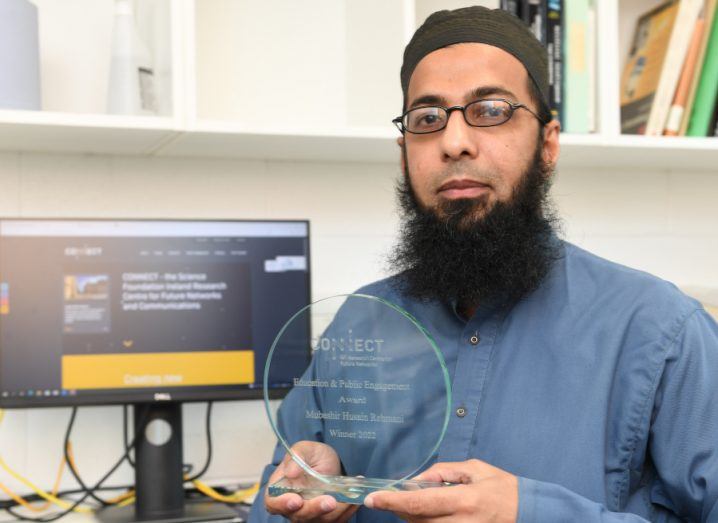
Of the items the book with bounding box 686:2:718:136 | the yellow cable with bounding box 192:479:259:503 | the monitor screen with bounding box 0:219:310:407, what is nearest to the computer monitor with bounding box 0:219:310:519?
the monitor screen with bounding box 0:219:310:407

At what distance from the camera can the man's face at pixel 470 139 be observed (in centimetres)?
119

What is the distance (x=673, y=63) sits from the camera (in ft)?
6.20

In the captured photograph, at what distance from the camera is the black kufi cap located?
1236 mm

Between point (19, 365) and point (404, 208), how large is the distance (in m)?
0.78

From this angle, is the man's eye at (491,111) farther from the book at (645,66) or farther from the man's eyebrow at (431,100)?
the book at (645,66)

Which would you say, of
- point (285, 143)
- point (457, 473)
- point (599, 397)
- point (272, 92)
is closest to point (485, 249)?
point (599, 397)

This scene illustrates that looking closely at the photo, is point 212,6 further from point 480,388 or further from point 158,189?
point 480,388

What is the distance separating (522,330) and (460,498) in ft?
1.07

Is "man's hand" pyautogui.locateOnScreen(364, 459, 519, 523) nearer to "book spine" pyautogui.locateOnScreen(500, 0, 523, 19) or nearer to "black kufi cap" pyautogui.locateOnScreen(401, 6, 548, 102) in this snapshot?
"black kufi cap" pyautogui.locateOnScreen(401, 6, 548, 102)

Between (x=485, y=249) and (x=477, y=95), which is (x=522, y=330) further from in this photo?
(x=477, y=95)

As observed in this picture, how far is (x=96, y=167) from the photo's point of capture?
1819 millimetres

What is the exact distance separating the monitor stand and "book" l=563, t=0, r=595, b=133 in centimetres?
95

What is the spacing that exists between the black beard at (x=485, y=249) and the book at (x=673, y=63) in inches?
28.1

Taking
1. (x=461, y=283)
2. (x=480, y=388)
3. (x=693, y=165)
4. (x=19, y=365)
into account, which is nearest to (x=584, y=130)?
(x=693, y=165)
